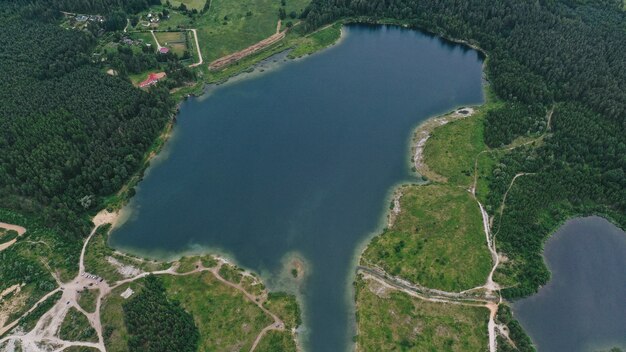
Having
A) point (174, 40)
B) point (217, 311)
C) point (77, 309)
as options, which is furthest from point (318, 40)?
point (77, 309)

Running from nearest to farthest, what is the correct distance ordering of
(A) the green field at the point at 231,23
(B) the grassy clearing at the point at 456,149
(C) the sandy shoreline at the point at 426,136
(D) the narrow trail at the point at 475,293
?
(D) the narrow trail at the point at 475,293 → (B) the grassy clearing at the point at 456,149 → (C) the sandy shoreline at the point at 426,136 → (A) the green field at the point at 231,23

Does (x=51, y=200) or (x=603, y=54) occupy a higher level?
(x=603, y=54)

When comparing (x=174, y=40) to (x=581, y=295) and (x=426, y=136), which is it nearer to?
(x=426, y=136)

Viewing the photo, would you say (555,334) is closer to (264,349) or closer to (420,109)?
(264,349)

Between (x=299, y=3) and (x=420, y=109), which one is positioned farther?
(x=299, y=3)

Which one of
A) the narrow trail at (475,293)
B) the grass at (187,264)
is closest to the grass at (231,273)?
the grass at (187,264)

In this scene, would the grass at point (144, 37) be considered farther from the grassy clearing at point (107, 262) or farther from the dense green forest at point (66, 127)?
the grassy clearing at point (107, 262)

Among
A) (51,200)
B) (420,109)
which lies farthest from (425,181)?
(51,200)
